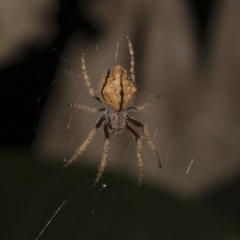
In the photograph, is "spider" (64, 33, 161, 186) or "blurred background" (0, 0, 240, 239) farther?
"blurred background" (0, 0, 240, 239)

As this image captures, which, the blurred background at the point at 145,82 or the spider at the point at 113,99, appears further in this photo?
the blurred background at the point at 145,82

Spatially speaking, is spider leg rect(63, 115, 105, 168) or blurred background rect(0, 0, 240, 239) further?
blurred background rect(0, 0, 240, 239)

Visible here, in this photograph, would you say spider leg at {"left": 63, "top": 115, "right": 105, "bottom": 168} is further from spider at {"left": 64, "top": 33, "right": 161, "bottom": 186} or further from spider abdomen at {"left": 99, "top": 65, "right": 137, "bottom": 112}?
spider abdomen at {"left": 99, "top": 65, "right": 137, "bottom": 112}

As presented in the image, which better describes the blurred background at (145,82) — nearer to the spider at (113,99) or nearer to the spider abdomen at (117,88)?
the spider at (113,99)

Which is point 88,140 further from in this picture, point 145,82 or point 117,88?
point 145,82

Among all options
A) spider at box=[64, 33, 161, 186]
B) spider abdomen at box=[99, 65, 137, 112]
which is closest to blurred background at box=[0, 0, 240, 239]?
spider at box=[64, 33, 161, 186]

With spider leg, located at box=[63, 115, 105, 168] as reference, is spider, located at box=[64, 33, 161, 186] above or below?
above

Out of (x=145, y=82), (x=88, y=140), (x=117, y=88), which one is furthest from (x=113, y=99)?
(x=145, y=82)

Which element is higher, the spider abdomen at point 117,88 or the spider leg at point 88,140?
the spider abdomen at point 117,88

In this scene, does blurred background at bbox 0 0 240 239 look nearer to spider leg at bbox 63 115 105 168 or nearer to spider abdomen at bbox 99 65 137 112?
spider leg at bbox 63 115 105 168

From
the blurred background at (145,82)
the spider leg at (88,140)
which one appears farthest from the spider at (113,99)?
the blurred background at (145,82)
